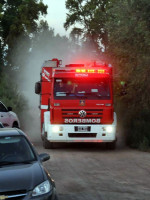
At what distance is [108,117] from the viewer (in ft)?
59.5

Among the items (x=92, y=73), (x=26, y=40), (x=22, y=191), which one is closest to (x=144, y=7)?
(x=92, y=73)

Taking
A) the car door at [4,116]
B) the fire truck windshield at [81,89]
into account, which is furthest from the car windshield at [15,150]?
the car door at [4,116]

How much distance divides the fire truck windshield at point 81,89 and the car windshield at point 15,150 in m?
9.33

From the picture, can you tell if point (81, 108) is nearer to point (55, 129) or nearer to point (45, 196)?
point (55, 129)

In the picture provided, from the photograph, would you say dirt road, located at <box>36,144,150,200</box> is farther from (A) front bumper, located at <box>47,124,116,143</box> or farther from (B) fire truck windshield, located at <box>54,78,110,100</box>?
(B) fire truck windshield, located at <box>54,78,110,100</box>

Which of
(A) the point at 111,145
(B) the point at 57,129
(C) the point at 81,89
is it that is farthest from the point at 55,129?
(A) the point at 111,145

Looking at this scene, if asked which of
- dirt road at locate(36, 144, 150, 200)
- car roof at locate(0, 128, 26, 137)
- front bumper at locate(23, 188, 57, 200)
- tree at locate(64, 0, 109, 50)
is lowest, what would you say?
dirt road at locate(36, 144, 150, 200)

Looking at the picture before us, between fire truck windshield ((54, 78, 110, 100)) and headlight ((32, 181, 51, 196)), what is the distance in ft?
35.4

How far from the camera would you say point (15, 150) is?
868 cm

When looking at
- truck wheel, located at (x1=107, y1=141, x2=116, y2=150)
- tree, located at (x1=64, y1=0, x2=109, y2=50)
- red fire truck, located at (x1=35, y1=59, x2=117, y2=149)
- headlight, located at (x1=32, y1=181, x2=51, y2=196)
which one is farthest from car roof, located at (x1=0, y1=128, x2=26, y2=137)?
tree, located at (x1=64, y1=0, x2=109, y2=50)

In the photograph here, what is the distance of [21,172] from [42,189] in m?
0.53

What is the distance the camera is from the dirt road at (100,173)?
10070 mm

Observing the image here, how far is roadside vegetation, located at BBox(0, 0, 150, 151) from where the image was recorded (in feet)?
64.0

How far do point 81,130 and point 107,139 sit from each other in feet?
3.05
